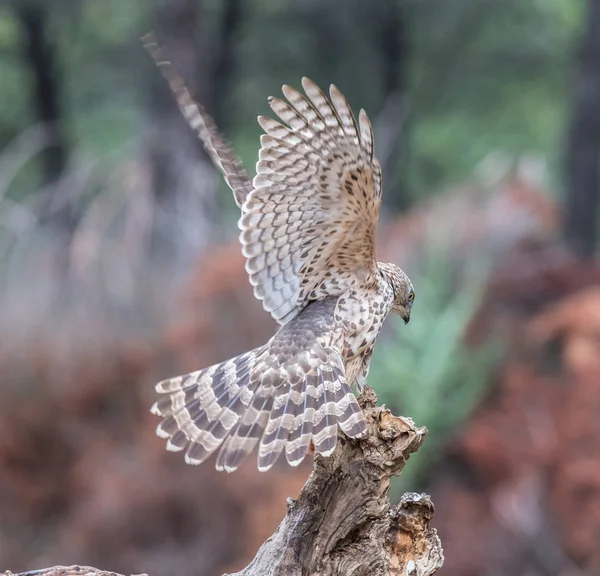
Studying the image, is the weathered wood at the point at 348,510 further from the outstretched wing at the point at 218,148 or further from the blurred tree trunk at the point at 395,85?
the blurred tree trunk at the point at 395,85

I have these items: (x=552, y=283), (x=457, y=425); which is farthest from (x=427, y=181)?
(x=457, y=425)

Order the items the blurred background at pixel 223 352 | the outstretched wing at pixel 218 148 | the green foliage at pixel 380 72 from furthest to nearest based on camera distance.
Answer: the green foliage at pixel 380 72 → the blurred background at pixel 223 352 → the outstretched wing at pixel 218 148

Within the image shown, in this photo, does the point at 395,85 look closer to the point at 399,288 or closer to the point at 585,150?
the point at 585,150

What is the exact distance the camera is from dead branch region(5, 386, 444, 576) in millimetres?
2988

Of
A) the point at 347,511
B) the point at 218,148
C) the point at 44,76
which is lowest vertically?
the point at 347,511

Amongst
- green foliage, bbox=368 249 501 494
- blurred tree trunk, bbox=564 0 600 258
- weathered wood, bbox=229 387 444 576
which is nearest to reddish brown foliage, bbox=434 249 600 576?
green foliage, bbox=368 249 501 494

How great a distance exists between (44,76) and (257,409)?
14.0 m

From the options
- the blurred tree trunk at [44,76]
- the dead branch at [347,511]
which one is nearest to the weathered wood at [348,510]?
the dead branch at [347,511]

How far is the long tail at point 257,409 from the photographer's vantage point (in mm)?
3051

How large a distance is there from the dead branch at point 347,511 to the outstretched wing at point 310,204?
2.23 feet

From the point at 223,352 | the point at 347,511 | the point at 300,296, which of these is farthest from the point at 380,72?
the point at 347,511

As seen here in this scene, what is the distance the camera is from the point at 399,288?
3.90m

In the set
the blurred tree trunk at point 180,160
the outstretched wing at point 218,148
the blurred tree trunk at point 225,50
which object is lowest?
the outstretched wing at point 218,148

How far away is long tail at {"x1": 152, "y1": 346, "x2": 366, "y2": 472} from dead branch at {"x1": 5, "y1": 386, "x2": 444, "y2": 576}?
0.36ft
